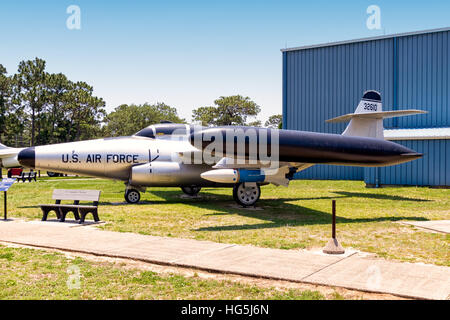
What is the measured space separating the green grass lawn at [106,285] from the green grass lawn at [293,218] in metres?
2.74

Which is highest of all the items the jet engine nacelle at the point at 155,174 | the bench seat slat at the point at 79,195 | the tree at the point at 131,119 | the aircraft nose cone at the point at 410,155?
the tree at the point at 131,119

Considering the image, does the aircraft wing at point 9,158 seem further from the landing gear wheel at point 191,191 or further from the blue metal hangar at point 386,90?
the blue metal hangar at point 386,90

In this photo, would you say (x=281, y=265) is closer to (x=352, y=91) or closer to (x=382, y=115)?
(x=382, y=115)

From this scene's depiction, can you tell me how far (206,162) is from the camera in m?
16.3

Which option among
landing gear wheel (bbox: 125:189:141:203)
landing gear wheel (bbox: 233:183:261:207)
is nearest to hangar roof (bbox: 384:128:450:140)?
landing gear wheel (bbox: 233:183:261:207)

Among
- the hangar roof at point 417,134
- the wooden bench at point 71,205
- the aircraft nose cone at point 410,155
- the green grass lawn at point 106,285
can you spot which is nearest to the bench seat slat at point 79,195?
the wooden bench at point 71,205

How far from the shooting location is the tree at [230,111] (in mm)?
67188

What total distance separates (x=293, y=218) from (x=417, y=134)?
14.6 m

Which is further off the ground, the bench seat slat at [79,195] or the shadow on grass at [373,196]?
the bench seat slat at [79,195]

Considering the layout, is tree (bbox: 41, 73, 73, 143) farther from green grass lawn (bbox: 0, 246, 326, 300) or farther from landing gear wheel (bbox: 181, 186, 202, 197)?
green grass lawn (bbox: 0, 246, 326, 300)

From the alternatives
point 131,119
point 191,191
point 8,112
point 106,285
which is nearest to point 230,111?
point 131,119

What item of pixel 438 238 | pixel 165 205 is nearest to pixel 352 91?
pixel 165 205

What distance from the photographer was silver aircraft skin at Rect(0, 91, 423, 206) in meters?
12.8
